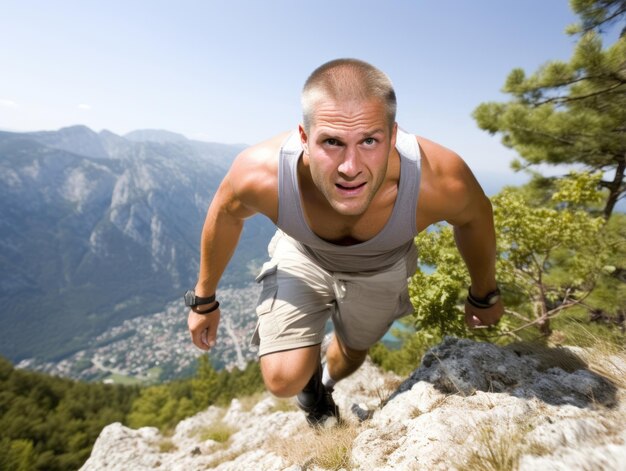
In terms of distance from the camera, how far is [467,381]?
3.05 m

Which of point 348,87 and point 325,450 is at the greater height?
point 348,87

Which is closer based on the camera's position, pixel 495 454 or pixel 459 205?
pixel 495 454

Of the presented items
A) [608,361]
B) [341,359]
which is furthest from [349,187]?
[608,361]

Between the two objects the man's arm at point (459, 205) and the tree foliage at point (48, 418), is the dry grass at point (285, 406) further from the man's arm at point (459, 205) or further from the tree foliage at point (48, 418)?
the tree foliage at point (48, 418)

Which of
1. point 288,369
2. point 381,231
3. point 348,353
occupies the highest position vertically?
point 381,231

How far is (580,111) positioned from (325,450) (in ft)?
29.1

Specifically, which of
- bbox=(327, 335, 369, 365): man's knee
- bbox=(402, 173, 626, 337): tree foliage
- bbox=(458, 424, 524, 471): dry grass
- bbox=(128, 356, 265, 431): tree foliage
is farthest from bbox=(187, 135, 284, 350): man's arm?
bbox=(128, 356, 265, 431): tree foliage

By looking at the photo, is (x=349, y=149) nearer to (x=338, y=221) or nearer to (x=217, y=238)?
(x=338, y=221)

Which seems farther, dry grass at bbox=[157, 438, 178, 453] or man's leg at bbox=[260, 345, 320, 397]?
dry grass at bbox=[157, 438, 178, 453]

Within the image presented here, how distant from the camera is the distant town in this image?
397 feet

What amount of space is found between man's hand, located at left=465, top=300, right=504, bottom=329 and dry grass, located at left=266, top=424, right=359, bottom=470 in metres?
1.65

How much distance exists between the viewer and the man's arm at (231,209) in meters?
2.78

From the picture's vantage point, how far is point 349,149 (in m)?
2.19

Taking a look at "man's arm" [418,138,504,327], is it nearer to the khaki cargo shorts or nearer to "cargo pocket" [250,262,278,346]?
the khaki cargo shorts
